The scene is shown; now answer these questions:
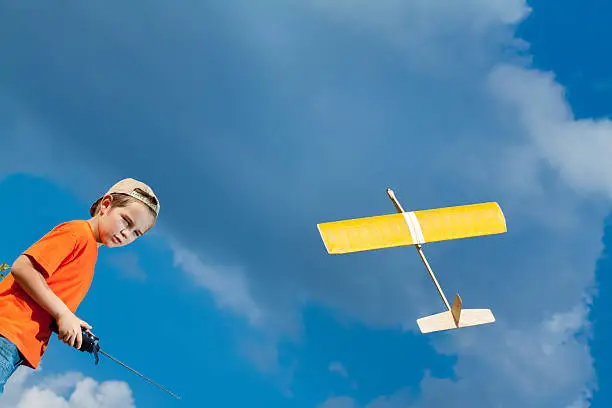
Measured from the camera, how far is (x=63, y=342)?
442 centimetres

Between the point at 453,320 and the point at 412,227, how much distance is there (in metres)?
2.49

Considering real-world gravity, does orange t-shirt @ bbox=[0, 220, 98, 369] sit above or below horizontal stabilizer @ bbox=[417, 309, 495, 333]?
below

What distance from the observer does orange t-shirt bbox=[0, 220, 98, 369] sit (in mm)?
4234

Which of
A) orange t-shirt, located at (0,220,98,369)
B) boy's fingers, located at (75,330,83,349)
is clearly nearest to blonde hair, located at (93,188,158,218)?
orange t-shirt, located at (0,220,98,369)

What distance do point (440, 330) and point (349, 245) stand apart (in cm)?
281

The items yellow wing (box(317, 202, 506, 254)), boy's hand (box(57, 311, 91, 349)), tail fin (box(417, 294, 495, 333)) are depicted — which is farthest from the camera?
yellow wing (box(317, 202, 506, 254))

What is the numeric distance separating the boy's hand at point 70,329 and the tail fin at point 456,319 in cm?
949

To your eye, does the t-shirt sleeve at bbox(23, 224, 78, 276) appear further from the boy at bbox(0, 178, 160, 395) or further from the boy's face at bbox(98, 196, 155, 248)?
the boy's face at bbox(98, 196, 155, 248)

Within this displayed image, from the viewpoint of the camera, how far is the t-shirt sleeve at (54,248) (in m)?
4.28

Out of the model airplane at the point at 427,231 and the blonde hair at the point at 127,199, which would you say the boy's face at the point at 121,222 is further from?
the model airplane at the point at 427,231

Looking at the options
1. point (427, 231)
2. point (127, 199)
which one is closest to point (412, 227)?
point (427, 231)

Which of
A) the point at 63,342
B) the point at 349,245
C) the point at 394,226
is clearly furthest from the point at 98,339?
the point at 394,226

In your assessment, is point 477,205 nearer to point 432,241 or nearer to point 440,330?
point 432,241

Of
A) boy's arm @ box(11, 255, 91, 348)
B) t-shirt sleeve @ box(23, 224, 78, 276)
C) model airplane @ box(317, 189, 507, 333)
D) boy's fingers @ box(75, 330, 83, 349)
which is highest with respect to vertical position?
model airplane @ box(317, 189, 507, 333)
